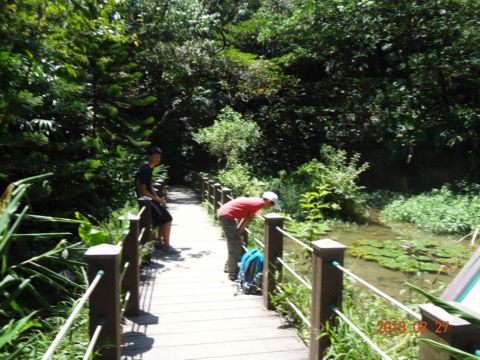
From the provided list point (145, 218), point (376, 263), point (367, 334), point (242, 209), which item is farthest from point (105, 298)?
point (376, 263)

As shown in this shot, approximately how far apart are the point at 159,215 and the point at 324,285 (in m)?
3.72

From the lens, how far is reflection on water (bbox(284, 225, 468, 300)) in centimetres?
616

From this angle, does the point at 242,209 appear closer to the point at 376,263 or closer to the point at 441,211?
the point at 376,263

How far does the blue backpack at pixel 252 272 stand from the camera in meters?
4.70

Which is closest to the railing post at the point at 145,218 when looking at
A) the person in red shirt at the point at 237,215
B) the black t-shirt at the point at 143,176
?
the black t-shirt at the point at 143,176

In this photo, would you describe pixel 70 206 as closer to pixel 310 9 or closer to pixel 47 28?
pixel 47 28

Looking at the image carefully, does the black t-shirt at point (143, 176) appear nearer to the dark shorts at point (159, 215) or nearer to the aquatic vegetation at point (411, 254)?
the dark shorts at point (159, 215)

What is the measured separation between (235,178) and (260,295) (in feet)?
18.8

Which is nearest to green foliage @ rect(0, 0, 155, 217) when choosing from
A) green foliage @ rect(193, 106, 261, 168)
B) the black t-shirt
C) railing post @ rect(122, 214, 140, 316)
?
the black t-shirt

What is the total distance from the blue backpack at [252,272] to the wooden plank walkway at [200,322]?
0.13 meters

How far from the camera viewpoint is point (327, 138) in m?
17.0

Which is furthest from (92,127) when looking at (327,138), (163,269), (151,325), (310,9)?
(327,138)

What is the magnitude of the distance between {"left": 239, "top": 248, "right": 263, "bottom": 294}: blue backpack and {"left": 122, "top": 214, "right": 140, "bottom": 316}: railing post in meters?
1.28

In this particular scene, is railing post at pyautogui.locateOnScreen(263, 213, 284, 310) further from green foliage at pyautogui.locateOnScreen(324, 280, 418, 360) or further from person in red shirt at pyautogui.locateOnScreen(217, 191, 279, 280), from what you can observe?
green foliage at pyautogui.locateOnScreen(324, 280, 418, 360)
